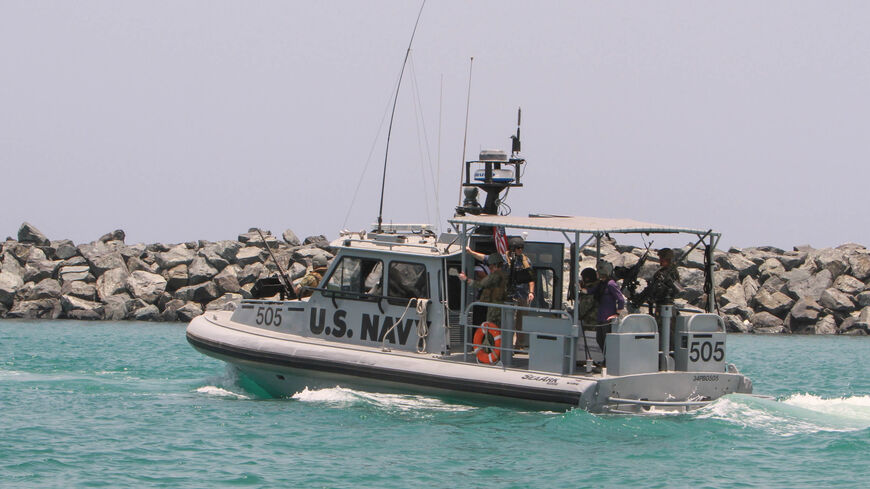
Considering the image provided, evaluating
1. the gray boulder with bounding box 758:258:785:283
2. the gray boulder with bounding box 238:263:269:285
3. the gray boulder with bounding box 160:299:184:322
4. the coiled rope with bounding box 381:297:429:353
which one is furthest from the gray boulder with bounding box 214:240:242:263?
the coiled rope with bounding box 381:297:429:353

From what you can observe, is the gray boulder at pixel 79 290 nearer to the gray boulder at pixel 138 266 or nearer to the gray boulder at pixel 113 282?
the gray boulder at pixel 113 282

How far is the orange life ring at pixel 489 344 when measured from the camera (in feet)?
41.8

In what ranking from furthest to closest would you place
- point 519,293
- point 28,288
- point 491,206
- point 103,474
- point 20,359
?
point 28,288 < point 20,359 < point 491,206 < point 519,293 < point 103,474

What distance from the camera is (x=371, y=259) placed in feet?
45.5

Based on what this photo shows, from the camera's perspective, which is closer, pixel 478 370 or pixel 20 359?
pixel 478 370

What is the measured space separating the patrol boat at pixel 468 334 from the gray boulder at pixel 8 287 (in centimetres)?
1992

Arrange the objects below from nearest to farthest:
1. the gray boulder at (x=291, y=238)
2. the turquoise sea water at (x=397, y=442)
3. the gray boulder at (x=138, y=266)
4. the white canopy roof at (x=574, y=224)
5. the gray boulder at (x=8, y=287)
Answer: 1. the turquoise sea water at (x=397, y=442)
2. the white canopy roof at (x=574, y=224)
3. the gray boulder at (x=8, y=287)
4. the gray boulder at (x=138, y=266)
5. the gray boulder at (x=291, y=238)

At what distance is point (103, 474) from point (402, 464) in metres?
2.80

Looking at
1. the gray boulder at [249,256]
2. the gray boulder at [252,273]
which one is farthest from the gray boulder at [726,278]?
the gray boulder at [249,256]

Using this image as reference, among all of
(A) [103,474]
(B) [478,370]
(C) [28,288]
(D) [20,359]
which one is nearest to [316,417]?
(B) [478,370]

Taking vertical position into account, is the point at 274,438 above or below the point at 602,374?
below

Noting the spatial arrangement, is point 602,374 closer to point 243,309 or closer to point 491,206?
point 491,206

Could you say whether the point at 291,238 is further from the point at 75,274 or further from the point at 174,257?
the point at 75,274

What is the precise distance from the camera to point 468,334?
13.3m
